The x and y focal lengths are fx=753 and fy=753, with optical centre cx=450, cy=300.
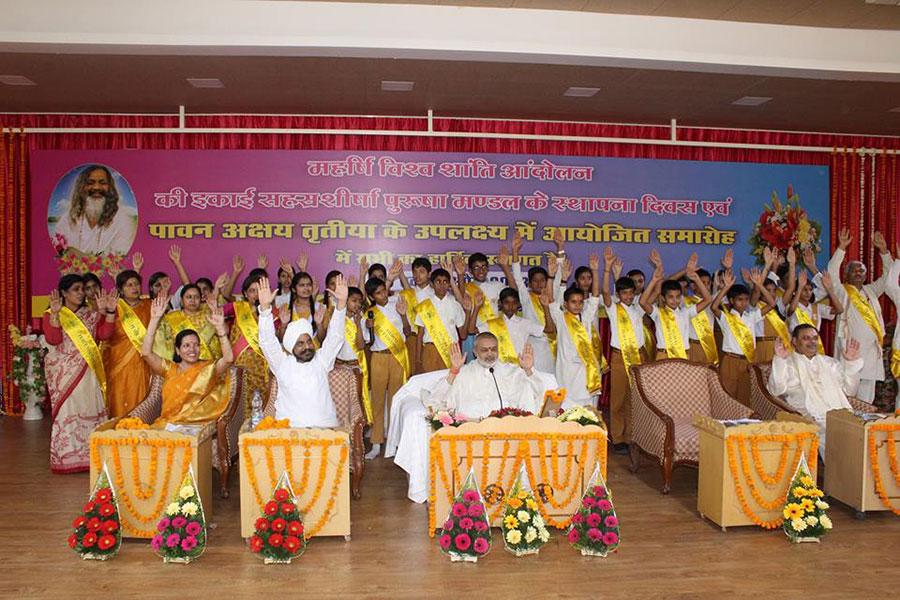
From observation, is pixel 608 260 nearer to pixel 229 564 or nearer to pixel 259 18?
pixel 259 18

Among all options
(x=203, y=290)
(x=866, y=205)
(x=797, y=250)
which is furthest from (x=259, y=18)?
(x=866, y=205)

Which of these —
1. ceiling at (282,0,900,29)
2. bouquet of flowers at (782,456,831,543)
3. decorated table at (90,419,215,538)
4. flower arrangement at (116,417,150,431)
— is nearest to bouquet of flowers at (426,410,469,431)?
decorated table at (90,419,215,538)

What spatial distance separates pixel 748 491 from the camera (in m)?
4.15

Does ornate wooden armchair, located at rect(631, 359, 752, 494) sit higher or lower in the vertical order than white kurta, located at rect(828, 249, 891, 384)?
lower

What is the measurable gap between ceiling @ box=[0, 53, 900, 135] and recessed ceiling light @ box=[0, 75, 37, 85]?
9 centimetres

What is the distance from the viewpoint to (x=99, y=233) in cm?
730

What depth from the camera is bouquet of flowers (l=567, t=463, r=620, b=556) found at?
3.73 metres

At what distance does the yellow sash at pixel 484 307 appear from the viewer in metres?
6.50

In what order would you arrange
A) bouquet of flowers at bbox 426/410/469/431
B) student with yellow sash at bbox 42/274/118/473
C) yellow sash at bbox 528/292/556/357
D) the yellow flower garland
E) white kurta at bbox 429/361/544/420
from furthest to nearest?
yellow sash at bbox 528/292/556/357 → student with yellow sash at bbox 42/274/118/473 → white kurta at bbox 429/361/544/420 → the yellow flower garland → bouquet of flowers at bbox 426/410/469/431

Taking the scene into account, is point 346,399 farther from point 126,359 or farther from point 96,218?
point 96,218

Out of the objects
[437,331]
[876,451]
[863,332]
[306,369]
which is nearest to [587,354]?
[437,331]

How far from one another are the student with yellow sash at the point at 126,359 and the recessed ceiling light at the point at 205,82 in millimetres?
1682

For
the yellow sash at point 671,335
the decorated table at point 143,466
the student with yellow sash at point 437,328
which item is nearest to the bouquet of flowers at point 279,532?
the decorated table at point 143,466

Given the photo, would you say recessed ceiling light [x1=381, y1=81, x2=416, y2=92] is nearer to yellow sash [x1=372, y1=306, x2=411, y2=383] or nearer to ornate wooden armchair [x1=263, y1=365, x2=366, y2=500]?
yellow sash [x1=372, y1=306, x2=411, y2=383]
